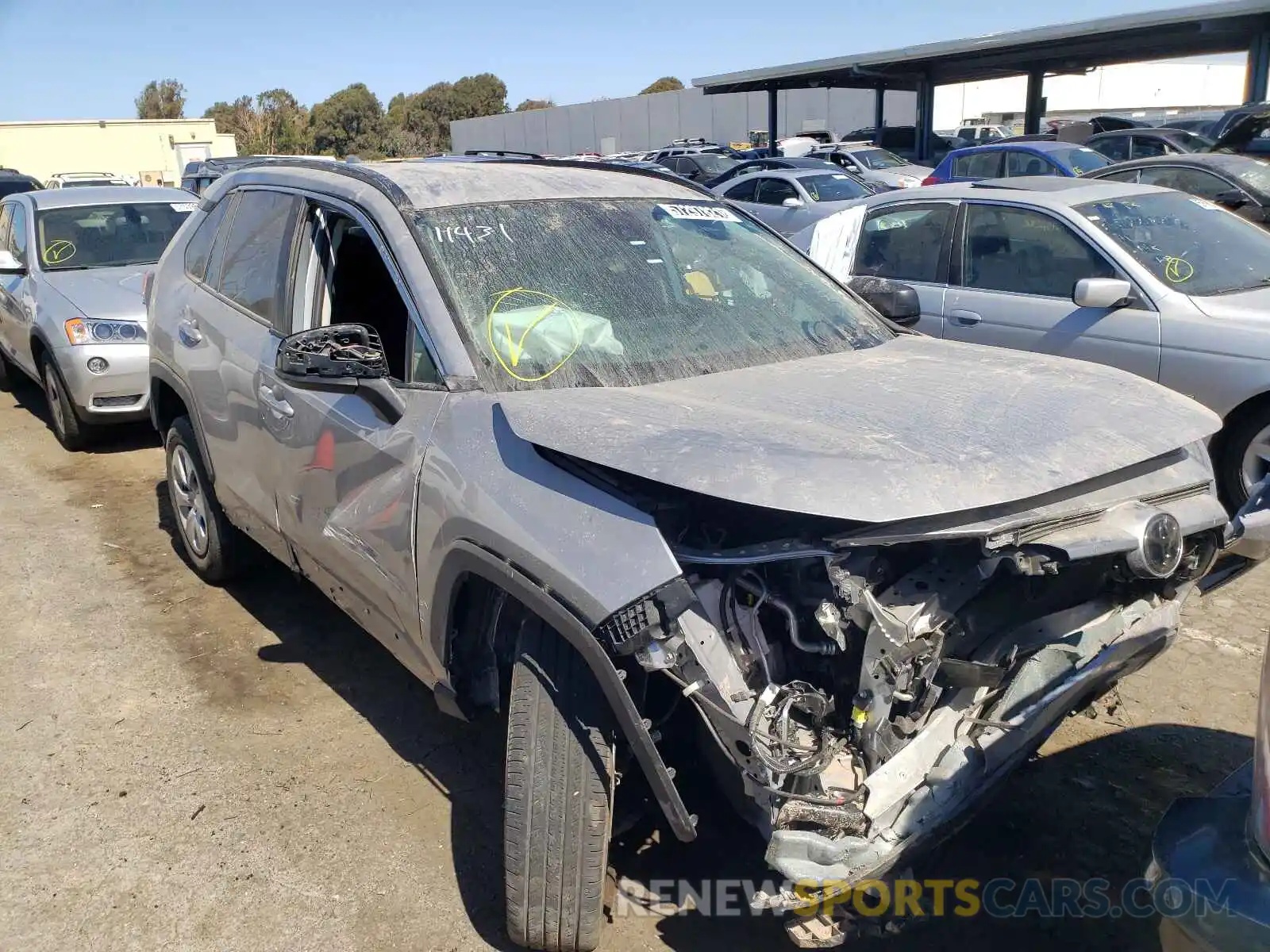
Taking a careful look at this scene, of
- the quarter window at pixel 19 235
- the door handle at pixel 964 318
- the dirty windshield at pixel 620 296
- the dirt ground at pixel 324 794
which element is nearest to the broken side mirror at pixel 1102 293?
the door handle at pixel 964 318

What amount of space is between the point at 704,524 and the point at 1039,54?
83.1ft

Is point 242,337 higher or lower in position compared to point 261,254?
lower

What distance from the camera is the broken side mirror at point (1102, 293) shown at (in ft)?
17.2

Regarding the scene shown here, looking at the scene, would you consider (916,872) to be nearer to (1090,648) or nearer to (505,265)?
(1090,648)

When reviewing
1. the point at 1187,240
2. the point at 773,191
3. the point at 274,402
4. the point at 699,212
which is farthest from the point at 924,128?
the point at 274,402

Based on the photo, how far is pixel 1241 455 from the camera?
16.5 feet

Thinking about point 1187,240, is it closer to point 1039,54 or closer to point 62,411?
point 62,411

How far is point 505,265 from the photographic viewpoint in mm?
3160

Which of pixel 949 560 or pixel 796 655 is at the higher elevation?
pixel 949 560

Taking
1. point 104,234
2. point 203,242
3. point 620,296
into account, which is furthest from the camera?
point 104,234

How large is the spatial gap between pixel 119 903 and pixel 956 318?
5.07 meters

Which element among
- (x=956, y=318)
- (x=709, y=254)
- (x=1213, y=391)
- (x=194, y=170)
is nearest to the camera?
(x=709, y=254)

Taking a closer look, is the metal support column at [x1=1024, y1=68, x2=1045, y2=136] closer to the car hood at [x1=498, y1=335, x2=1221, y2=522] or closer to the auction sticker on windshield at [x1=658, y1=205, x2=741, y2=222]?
the auction sticker on windshield at [x1=658, y1=205, x2=741, y2=222]

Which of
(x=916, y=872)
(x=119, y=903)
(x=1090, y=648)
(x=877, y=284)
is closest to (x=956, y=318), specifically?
(x=877, y=284)
